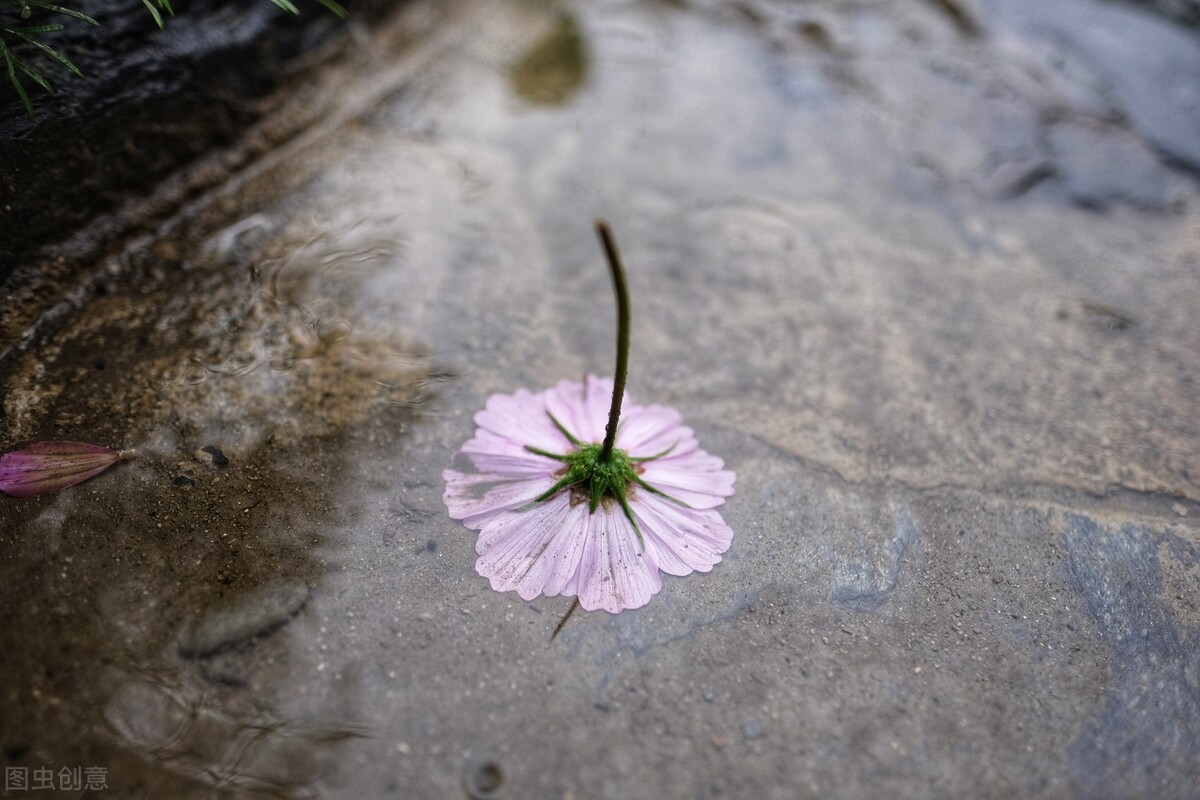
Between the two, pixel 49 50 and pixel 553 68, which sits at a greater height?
pixel 49 50

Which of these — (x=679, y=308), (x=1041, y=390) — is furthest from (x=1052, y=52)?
(x=679, y=308)

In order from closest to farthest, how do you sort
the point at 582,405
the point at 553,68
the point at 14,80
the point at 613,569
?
1. the point at 613,569
2. the point at 14,80
3. the point at 582,405
4. the point at 553,68

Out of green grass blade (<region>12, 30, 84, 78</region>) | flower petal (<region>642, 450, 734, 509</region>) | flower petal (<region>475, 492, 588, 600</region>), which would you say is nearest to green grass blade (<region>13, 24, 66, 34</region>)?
green grass blade (<region>12, 30, 84, 78</region>)

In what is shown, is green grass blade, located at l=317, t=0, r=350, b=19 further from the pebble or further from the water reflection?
the pebble

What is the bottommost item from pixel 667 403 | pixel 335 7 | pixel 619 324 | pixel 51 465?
pixel 667 403

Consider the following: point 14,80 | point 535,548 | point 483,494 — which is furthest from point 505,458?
point 14,80

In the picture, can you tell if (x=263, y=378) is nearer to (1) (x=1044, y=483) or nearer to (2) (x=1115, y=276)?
(1) (x=1044, y=483)

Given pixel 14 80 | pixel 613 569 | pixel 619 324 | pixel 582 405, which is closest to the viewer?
pixel 619 324

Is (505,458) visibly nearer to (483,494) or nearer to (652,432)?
(483,494)
